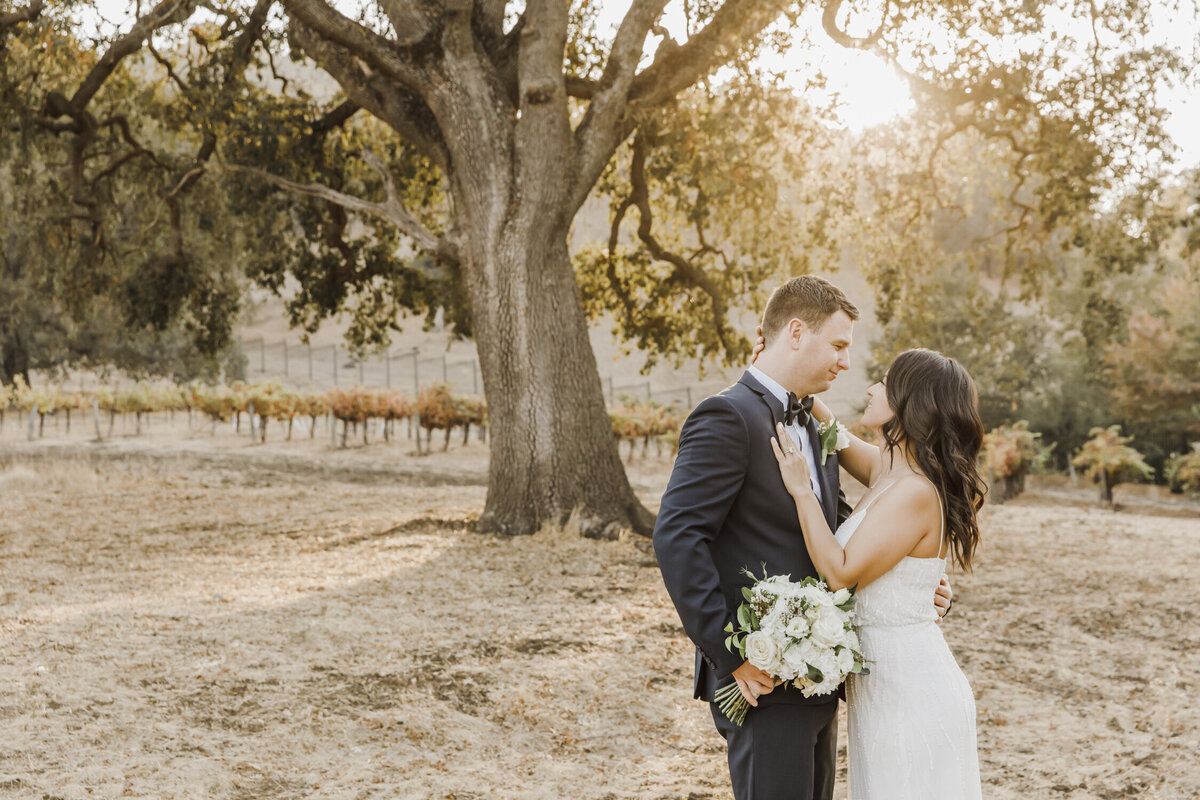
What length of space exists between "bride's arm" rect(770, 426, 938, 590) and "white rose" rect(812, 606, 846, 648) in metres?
0.14

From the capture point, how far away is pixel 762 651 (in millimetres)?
2488

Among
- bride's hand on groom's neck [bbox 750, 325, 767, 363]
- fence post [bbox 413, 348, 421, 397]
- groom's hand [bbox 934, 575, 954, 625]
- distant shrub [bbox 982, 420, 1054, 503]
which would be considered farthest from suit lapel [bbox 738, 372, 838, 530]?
fence post [bbox 413, 348, 421, 397]

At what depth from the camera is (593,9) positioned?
1372cm

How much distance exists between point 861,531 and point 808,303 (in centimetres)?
67

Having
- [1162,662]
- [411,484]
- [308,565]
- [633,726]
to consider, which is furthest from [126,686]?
[411,484]

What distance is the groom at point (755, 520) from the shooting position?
102 inches

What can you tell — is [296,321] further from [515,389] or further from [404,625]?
[404,625]

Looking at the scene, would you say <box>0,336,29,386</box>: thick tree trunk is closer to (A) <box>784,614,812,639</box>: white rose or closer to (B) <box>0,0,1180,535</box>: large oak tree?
(B) <box>0,0,1180,535</box>: large oak tree

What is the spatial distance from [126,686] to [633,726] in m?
3.03

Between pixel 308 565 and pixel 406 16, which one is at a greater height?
pixel 406 16

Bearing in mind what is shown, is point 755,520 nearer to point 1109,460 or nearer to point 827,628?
point 827,628

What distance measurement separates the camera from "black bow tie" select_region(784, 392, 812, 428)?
2.78 metres

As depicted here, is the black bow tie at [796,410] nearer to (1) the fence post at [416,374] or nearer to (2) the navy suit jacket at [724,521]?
(2) the navy suit jacket at [724,521]

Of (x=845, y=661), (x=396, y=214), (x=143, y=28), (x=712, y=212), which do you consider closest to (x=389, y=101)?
(x=396, y=214)
